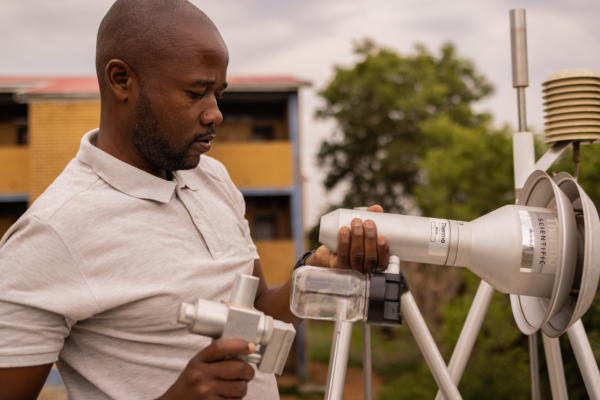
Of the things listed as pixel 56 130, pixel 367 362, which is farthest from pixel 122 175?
pixel 56 130

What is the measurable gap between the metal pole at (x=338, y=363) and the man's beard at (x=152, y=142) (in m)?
0.68

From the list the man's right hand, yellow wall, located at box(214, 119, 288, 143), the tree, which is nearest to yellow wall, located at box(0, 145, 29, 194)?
yellow wall, located at box(214, 119, 288, 143)

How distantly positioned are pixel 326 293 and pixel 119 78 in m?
0.75

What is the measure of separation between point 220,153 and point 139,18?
34.4ft

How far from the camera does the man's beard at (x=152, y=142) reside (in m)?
1.28

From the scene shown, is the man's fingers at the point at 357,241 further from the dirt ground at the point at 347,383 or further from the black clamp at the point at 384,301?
the dirt ground at the point at 347,383

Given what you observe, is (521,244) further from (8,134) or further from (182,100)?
(8,134)

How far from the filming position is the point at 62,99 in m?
9.50

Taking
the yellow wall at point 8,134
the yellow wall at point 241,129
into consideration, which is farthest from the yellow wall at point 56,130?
the yellow wall at point 241,129

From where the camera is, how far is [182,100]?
4.17ft

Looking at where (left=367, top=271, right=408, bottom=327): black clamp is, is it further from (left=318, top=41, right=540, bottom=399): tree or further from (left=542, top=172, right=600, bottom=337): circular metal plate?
(left=318, top=41, right=540, bottom=399): tree

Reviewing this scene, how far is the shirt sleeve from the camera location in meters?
1.06

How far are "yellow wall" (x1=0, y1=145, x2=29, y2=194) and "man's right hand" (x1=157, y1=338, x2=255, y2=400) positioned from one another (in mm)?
11432

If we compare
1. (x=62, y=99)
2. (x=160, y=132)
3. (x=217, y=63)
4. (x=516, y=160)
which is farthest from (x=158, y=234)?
(x=62, y=99)
